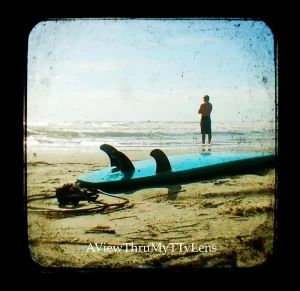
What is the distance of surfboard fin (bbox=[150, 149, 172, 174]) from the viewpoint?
1.77 metres

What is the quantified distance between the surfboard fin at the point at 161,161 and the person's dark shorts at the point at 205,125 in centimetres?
26

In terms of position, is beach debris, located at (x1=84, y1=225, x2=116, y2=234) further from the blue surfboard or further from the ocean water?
the ocean water

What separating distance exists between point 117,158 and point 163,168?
0.26 m

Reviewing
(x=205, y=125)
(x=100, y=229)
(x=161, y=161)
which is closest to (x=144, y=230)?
(x=100, y=229)

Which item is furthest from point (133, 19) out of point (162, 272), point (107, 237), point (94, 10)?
point (162, 272)

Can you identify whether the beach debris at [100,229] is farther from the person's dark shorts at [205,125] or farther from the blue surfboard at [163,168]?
the person's dark shorts at [205,125]

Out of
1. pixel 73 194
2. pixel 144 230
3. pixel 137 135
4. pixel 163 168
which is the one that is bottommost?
pixel 144 230

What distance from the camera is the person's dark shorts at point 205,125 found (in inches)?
62.3

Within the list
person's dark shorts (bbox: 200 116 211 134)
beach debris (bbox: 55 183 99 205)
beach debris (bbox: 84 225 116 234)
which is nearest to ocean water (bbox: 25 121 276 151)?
person's dark shorts (bbox: 200 116 211 134)

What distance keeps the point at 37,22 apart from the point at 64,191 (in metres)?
0.76

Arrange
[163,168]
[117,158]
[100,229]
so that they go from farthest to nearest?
[163,168] < [117,158] < [100,229]

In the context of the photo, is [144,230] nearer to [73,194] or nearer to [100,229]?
[100,229]

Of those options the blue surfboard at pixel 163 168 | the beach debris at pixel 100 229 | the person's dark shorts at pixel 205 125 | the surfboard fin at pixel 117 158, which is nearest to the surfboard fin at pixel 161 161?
the blue surfboard at pixel 163 168

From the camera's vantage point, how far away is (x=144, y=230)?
1614 mm
